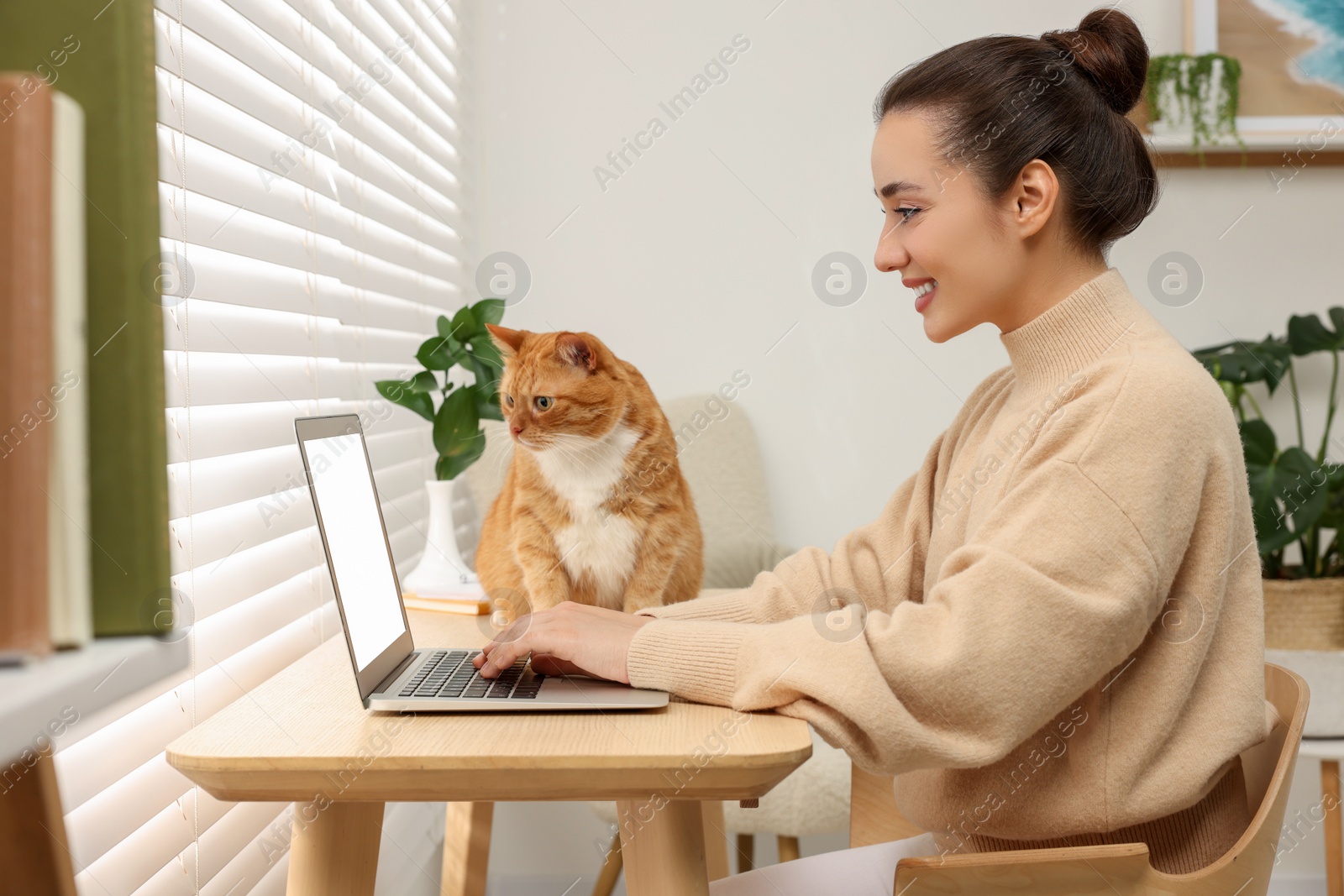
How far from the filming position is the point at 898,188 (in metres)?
0.94

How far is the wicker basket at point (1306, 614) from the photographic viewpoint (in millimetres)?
1882

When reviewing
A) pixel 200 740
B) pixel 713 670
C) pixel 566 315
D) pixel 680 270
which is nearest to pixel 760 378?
pixel 680 270

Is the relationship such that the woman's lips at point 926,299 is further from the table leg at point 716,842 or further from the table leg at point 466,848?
the table leg at point 466,848

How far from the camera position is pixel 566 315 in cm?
210

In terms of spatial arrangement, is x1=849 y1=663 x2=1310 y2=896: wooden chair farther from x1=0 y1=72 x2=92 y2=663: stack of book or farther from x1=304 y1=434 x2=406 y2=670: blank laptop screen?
x1=0 y1=72 x2=92 y2=663: stack of book

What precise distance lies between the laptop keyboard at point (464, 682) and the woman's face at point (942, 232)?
20.1 inches

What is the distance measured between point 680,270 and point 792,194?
28 cm

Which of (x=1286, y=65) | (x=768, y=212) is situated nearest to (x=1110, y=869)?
(x=768, y=212)

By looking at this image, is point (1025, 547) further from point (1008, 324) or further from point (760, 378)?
point (760, 378)

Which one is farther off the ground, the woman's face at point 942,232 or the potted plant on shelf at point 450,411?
the woman's face at point 942,232

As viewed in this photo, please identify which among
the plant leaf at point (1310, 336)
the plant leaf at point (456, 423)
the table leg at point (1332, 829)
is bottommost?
the table leg at point (1332, 829)

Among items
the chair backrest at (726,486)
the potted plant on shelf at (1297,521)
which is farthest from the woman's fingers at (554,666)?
the potted plant on shelf at (1297,521)

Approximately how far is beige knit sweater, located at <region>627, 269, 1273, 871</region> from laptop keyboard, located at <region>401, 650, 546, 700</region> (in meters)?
0.10

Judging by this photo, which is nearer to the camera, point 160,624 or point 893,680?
point 160,624
